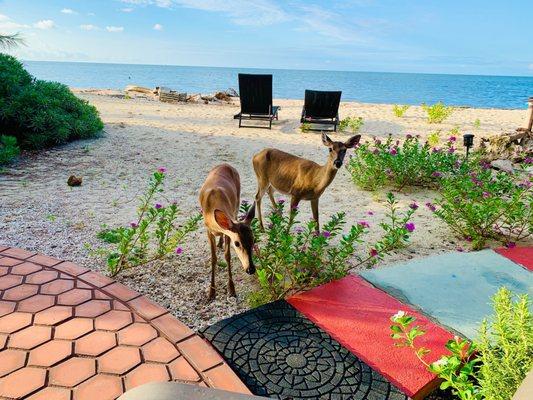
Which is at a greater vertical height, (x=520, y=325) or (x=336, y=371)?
(x=520, y=325)

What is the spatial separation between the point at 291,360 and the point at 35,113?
A: 8712 mm

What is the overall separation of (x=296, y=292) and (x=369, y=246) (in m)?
1.55

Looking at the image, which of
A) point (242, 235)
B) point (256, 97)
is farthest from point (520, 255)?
point (256, 97)

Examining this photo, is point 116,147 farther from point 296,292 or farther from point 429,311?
point 429,311

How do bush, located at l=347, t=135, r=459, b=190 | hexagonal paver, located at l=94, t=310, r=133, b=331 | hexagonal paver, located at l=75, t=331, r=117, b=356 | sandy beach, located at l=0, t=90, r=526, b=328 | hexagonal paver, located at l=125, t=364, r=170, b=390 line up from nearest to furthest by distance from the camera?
hexagonal paver, located at l=125, t=364, r=170, b=390, hexagonal paver, located at l=75, t=331, r=117, b=356, hexagonal paver, located at l=94, t=310, r=133, b=331, sandy beach, located at l=0, t=90, r=526, b=328, bush, located at l=347, t=135, r=459, b=190

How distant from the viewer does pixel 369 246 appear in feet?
15.4

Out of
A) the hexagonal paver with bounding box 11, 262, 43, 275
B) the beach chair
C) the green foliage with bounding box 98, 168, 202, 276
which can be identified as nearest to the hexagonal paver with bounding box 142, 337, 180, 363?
the green foliage with bounding box 98, 168, 202, 276

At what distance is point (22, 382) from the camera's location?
229cm

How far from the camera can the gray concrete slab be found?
301 centimetres

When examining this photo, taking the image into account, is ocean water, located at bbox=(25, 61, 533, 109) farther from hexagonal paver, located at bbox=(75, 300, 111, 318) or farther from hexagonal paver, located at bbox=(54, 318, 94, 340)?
hexagonal paver, located at bbox=(54, 318, 94, 340)

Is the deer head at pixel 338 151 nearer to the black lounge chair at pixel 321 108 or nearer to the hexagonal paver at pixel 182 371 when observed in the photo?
the hexagonal paver at pixel 182 371

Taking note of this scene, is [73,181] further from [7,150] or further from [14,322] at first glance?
[14,322]

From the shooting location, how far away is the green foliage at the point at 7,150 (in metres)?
7.05

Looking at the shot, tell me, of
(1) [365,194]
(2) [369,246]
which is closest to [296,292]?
(2) [369,246]
